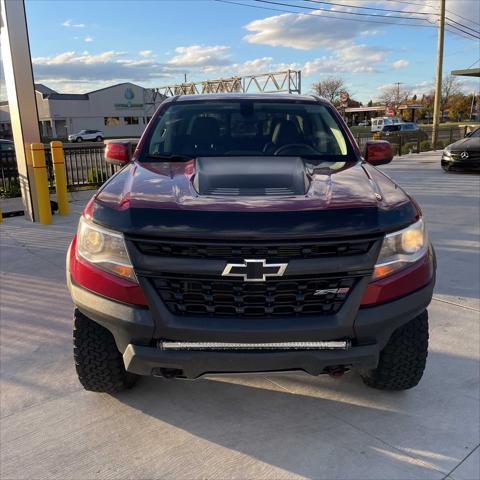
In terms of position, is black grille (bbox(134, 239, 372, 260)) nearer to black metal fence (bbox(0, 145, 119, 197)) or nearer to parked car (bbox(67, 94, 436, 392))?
parked car (bbox(67, 94, 436, 392))

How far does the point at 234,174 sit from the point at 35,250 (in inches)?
164

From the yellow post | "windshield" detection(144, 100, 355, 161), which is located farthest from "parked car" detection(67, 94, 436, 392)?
the yellow post

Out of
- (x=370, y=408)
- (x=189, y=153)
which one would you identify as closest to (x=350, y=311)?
(x=370, y=408)

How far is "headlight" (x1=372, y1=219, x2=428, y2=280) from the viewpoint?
6.90 feet

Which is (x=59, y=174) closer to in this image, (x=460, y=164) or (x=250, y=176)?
(x=250, y=176)

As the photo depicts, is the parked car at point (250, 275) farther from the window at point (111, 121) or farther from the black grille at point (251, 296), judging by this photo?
the window at point (111, 121)

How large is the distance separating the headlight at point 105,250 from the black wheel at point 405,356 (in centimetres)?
139

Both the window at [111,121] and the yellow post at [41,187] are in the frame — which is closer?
the yellow post at [41,187]

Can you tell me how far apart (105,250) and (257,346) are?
0.82 metres

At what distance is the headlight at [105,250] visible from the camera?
209cm

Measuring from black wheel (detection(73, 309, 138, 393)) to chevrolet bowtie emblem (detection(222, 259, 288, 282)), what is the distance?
2.85ft

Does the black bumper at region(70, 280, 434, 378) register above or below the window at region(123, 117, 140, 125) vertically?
below

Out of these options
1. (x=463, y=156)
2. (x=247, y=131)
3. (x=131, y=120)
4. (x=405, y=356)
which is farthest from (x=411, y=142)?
(x=131, y=120)

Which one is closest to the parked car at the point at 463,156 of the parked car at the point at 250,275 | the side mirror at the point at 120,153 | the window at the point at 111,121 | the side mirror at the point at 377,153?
the side mirror at the point at 377,153
